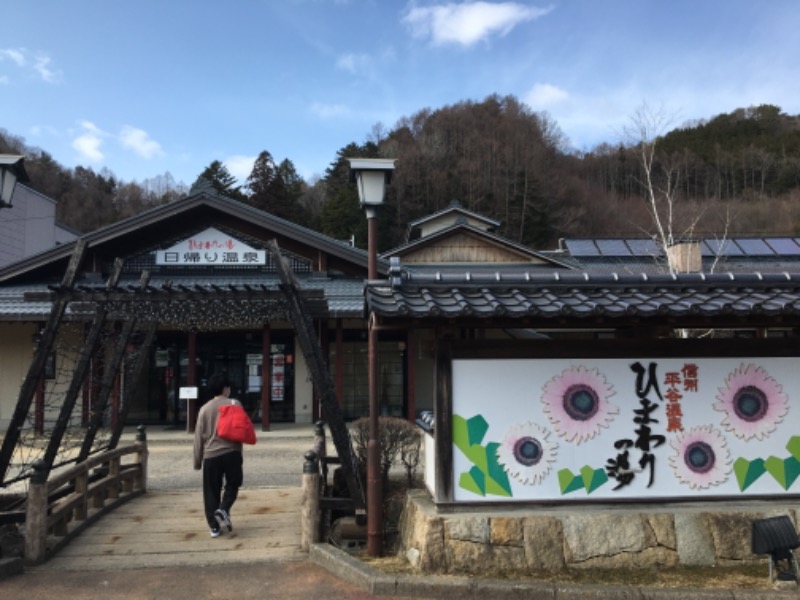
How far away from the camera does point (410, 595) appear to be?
4699mm

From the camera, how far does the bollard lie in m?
5.88

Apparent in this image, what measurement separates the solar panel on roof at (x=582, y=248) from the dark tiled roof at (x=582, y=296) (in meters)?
19.0

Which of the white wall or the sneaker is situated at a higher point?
the white wall

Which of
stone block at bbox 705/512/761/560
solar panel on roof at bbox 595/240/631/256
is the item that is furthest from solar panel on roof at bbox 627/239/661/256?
stone block at bbox 705/512/761/560

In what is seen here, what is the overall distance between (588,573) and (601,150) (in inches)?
2144

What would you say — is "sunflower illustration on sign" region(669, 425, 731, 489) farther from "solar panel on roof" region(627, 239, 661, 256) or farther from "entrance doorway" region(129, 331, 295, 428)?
"solar panel on roof" region(627, 239, 661, 256)

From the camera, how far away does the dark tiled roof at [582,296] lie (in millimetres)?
4934

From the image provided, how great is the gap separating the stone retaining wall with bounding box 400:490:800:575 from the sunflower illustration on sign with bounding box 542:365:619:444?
72cm

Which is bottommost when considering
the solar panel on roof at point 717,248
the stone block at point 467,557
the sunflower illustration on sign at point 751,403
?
the stone block at point 467,557

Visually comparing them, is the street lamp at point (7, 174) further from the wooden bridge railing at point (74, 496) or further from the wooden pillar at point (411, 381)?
the wooden pillar at point (411, 381)

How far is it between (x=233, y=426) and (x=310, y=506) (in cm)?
114

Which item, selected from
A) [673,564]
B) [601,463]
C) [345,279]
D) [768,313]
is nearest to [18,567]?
[601,463]

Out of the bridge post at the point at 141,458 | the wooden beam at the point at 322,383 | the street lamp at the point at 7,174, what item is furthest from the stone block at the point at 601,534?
the street lamp at the point at 7,174

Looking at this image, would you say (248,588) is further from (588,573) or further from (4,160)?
(4,160)
